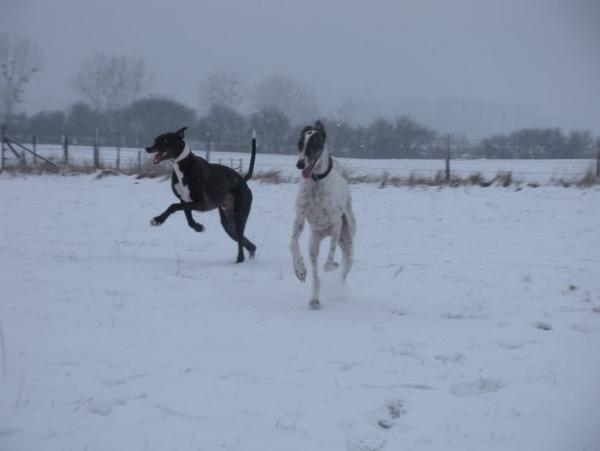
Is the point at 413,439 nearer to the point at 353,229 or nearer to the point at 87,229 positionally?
the point at 353,229

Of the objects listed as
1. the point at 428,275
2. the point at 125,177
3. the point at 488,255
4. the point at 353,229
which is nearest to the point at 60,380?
the point at 353,229

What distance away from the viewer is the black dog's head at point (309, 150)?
529 cm

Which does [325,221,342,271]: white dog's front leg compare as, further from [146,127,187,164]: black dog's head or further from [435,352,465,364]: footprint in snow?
[146,127,187,164]: black dog's head

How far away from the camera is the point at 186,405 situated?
3.02 metres

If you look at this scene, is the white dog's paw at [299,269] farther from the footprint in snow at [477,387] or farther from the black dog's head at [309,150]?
the footprint in snow at [477,387]

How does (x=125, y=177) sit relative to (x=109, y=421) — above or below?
above

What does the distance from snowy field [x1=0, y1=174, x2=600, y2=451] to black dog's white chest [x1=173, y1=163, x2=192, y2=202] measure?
802mm

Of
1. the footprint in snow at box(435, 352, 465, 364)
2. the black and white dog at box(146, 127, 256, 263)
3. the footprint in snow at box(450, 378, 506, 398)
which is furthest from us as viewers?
the black and white dog at box(146, 127, 256, 263)

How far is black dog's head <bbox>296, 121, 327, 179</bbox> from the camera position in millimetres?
5285

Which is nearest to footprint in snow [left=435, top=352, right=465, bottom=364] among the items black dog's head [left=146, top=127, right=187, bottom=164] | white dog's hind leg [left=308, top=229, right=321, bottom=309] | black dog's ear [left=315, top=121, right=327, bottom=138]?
white dog's hind leg [left=308, top=229, right=321, bottom=309]

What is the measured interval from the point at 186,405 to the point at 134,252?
4.96 meters

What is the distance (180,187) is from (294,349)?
3765 millimetres

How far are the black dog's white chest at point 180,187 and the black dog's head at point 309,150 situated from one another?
88.7 inches

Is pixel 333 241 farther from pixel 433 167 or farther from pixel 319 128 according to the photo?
pixel 433 167
